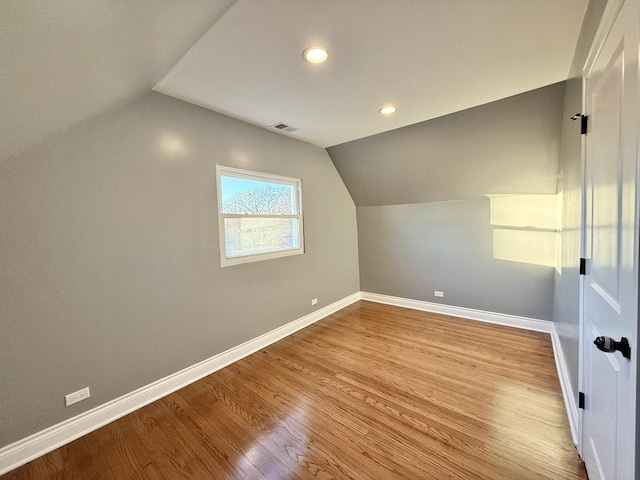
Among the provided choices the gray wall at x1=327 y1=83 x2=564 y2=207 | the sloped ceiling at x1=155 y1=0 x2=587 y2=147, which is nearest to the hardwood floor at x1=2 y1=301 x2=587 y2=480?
the gray wall at x1=327 y1=83 x2=564 y2=207

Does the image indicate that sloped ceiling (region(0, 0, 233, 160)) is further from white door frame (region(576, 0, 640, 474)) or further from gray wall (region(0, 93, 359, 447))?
white door frame (region(576, 0, 640, 474))

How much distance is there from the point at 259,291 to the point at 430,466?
7.18ft

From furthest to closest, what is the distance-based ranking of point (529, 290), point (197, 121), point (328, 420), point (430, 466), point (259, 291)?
point (529, 290) → point (259, 291) → point (197, 121) → point (328, 420) → point (430, 466)

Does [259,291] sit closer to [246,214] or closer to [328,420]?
[246,214]

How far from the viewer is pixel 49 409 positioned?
1.74m

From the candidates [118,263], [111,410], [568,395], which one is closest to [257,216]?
[118,263]

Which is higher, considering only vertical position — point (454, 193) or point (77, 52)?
point (77, 52)

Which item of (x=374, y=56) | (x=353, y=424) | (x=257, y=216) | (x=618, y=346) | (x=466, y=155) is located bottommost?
(x=353, y=424)

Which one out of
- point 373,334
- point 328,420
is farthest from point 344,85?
point 373,334

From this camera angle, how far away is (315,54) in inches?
68.3

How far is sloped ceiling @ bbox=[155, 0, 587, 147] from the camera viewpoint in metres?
1.41

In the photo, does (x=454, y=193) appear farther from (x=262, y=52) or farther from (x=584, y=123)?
(x=262, y=52)

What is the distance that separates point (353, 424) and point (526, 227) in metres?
3.13

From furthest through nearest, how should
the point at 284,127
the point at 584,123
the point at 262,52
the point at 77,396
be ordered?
the point at 284,127 → the point at 77,396 → the point at 262,52 → the point at 584,123
